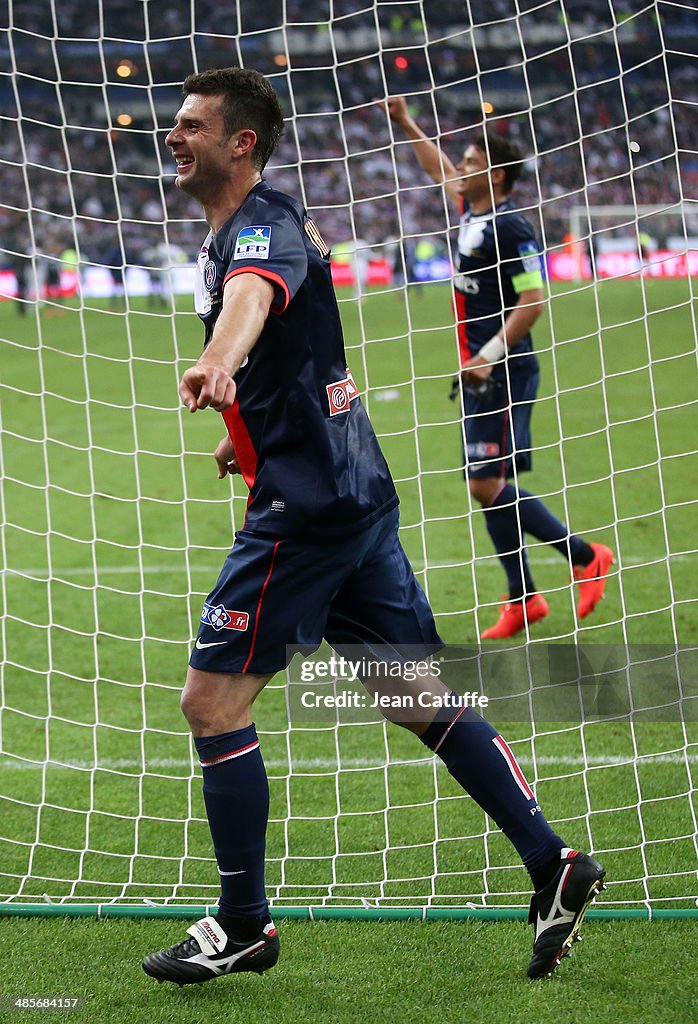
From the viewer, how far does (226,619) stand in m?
2.54

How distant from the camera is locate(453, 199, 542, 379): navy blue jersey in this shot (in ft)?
17.2

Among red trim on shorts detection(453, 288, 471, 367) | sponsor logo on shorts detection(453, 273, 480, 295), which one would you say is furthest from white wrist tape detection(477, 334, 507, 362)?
sponsor logo on shorts detection(453, 273, 480, 295)

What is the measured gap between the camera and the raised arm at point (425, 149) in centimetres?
475

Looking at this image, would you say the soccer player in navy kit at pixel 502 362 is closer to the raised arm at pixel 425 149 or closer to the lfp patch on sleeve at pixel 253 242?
the raised arm at pixel 425 149

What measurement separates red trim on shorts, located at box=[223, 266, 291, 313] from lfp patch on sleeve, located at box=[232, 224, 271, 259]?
32mm

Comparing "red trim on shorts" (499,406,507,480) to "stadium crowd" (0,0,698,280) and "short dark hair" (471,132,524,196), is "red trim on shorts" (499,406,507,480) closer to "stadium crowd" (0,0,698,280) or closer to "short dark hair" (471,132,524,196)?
"short dark hair" (471,132,524,196)

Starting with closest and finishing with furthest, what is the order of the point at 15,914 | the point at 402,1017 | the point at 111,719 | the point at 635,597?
1. the point at 402,1017
2. the point at 15,914
3. the point at 111,719
4. the point at 635,597

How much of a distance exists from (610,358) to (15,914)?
1201cm

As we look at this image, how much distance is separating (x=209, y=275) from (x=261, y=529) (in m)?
0.55

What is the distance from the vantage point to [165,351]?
Result: 1596cm

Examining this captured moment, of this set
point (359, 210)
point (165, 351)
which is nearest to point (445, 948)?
point (165, 351)

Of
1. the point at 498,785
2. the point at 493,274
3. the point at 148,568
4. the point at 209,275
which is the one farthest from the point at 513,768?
the point at 148,568

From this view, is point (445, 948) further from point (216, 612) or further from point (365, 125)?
point (365, 125)

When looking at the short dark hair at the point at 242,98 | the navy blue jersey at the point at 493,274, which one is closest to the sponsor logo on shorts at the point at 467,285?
the navy blue jersey at the point at 493,274
